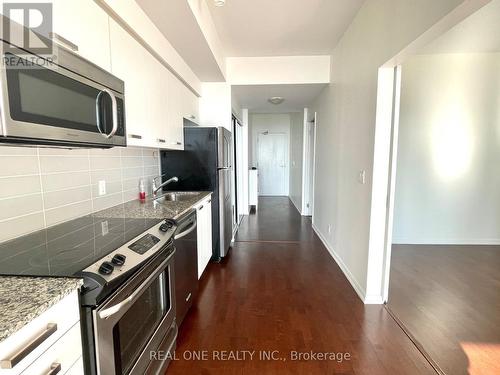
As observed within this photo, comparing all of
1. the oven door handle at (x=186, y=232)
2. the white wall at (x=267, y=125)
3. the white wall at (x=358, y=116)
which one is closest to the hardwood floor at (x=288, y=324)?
the white wall at (x=358, y=116)

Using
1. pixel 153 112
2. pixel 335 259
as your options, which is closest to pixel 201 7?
pixel 153 112

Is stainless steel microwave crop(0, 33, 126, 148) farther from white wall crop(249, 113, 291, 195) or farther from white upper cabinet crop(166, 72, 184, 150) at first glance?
white wall crop(249, 113, 291, 195)

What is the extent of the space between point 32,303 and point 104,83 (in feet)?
3.38

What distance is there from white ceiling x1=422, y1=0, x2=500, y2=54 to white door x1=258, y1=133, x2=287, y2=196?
17.6 ft

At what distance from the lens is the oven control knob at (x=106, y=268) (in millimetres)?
954

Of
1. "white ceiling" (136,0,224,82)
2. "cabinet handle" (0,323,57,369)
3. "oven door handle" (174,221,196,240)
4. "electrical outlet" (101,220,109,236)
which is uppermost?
"white ceiling" (136,0,224,82)

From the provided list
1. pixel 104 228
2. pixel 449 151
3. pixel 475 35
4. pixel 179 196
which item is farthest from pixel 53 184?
pixel 449 151

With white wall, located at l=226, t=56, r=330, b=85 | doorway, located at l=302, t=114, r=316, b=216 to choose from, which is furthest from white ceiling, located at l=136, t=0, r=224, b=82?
doorway, located at l=302, t=114, r=316, b=216

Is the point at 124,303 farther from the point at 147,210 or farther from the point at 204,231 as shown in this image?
the point at 204,231

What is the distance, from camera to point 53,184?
150 cm

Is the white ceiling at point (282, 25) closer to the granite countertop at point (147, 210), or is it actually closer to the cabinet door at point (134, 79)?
the cabinet door at point (134, 79)

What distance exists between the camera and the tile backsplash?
125cm

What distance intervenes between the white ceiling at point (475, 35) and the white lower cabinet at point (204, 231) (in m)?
2.53

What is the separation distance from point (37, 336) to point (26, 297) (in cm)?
13
